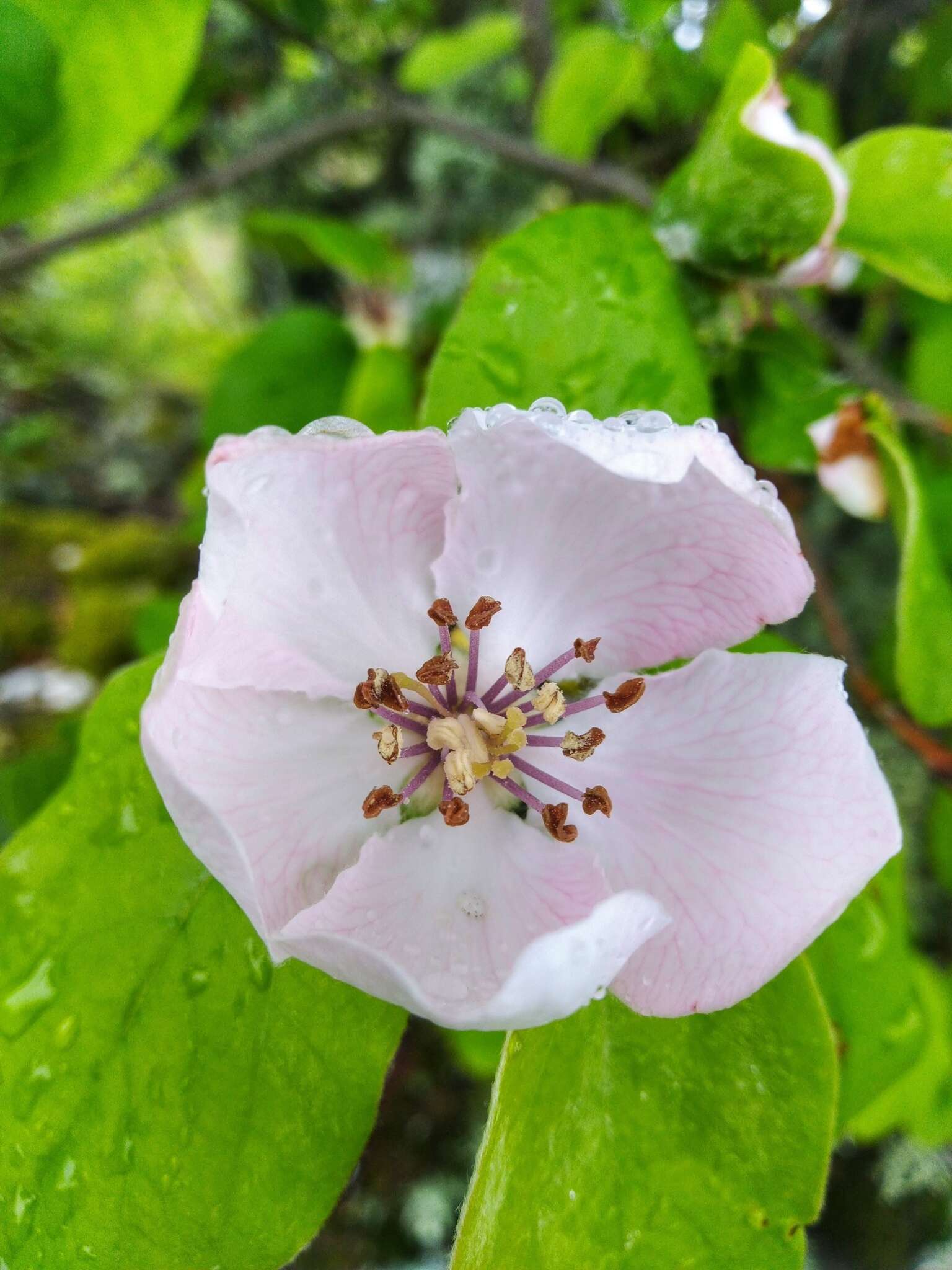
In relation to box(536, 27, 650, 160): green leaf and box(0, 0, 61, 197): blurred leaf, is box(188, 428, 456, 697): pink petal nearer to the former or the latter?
box(0, 0, 61, 197): blurred leaf

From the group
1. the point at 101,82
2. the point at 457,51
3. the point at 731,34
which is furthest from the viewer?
the point at 457,51

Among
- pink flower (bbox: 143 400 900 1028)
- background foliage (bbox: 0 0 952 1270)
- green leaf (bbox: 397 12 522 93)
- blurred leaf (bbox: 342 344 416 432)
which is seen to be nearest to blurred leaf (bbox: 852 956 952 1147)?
background foliage (bbox: 0 0 952 1270)

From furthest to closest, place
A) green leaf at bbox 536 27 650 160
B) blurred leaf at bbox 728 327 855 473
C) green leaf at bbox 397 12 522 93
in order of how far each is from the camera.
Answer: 1. green leaf at bbox 397 12 522 93
2. green leaf at bbox 536 27 650 160
3. blurred leaf at bbox 728 327 855 473

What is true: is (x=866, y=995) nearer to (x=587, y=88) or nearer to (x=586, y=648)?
(x=586, y=648)

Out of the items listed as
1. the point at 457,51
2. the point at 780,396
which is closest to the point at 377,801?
the point at 780,396

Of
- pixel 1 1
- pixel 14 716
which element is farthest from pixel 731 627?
pixel 14 716

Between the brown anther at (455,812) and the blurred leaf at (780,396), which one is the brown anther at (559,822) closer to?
the brown anther at (455,812)

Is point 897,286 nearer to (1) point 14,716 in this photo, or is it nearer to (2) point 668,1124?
(2) point 668,1124
